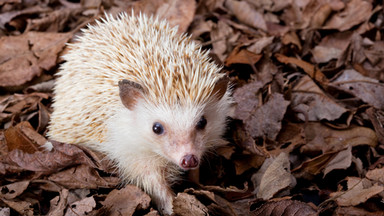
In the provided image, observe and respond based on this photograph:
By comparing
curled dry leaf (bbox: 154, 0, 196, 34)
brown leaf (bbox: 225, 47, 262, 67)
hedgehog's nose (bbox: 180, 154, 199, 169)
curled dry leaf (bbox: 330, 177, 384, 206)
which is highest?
curled dry leaf (bbox: 154, 0, 196, 34)

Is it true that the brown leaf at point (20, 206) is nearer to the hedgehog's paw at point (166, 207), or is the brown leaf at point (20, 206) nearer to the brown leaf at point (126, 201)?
the brown leaf at point (126, 201)

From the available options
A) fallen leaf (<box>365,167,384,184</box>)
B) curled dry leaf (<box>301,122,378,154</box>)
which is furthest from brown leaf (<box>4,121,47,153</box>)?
fallen leaf (<box>365,167,384,184</box>)

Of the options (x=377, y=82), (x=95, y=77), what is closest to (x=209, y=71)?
(x=95, y=77)

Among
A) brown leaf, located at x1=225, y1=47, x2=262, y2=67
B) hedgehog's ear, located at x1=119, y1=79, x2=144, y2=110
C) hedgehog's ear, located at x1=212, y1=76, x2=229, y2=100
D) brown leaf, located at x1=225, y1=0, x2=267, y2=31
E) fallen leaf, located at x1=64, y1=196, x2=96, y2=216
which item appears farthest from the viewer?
brown leaf, located at x1=225, y1=0, x2=267, y2=31

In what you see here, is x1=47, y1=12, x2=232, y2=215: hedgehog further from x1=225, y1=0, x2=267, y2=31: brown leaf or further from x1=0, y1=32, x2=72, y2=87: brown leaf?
x1=225, y1=0, x2=267, y2=31: brown leaf

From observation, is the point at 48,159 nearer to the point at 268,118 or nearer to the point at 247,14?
the point at 268,118

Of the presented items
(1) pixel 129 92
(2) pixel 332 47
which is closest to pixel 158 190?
(1) pixel 129 92

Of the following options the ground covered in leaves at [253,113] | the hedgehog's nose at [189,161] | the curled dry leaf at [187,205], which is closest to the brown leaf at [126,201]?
the ground covered in leaves at [253,113]
